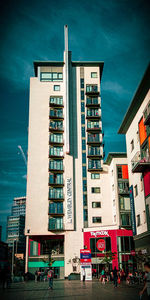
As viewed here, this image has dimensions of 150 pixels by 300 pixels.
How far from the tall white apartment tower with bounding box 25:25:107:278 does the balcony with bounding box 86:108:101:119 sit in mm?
208

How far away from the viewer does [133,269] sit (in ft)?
153

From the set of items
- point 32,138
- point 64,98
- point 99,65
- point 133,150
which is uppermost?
point 99,65

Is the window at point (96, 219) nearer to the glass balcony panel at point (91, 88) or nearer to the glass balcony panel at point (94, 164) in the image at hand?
the glass balcony panel at point (94, 164)

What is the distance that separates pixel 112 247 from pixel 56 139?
23.5 metres

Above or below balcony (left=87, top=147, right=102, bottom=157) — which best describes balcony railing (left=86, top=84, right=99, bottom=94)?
above

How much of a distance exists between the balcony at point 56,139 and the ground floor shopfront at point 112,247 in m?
18.6

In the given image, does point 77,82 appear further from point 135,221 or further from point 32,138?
point 135,221

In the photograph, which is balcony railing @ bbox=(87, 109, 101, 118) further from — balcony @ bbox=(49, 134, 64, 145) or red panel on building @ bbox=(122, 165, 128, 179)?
red panel on building @ bbox=(122, 165, 128, 179)

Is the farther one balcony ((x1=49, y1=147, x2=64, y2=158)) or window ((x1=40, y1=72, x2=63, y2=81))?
window ((x1=40, y1=72, x2=63, y2=81))

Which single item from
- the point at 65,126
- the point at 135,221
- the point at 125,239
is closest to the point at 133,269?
the point at 125,239

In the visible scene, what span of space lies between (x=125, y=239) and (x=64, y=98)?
30773 millimetres

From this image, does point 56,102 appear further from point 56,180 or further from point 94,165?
point 56,180

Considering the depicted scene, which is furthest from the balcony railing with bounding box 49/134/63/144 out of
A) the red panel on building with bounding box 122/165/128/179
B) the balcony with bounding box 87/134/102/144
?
the red panel on building with bounding box 122/165/128/179

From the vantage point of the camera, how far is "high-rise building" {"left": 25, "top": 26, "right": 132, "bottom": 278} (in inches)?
2207
